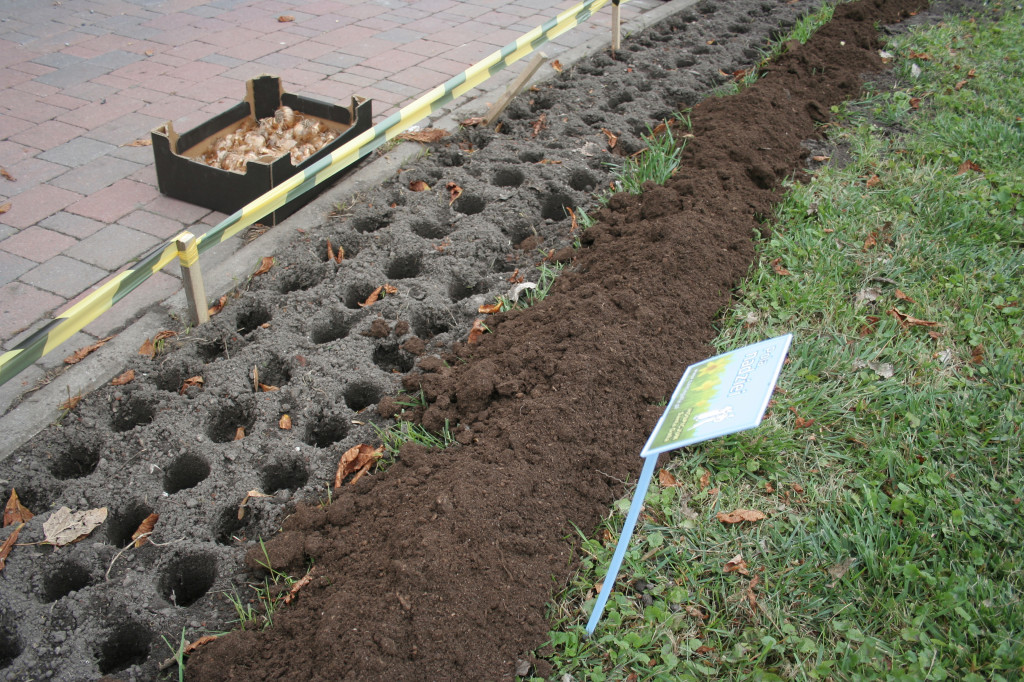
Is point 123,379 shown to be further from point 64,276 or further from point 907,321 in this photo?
point 907,321

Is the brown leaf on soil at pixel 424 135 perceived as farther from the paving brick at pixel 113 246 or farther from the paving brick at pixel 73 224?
the paving brick at pixel 73 224

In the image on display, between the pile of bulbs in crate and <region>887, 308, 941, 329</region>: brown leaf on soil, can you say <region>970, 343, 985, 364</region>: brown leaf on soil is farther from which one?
the pile of bulbs in crate

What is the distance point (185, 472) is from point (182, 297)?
100 centimetres

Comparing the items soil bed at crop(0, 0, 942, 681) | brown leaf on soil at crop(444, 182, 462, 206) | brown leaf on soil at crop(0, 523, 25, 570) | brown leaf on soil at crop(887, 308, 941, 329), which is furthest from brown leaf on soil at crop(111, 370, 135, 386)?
brown leaf on soil at crop(887, 308, 941, 329)

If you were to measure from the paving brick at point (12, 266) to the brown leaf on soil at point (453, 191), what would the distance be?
2120 millimetres

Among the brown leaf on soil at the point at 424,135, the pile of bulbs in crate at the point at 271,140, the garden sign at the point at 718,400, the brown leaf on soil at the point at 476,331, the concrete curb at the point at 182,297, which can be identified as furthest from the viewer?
the brown leaf on soil at the point at 424,135

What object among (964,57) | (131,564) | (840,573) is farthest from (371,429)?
(964,57)

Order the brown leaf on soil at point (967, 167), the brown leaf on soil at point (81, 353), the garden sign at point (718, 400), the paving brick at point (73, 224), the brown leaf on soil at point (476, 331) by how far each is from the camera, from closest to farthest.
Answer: the garden sign at point (718, 400), the brown leaf on soil at point (81, 353), the brown leaf on soil at point (476, 331), the paving brick at point (73, 224), the brown leaf on soil at point (967, 167)

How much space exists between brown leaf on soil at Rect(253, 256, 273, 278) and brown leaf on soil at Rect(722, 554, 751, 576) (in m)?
2.44

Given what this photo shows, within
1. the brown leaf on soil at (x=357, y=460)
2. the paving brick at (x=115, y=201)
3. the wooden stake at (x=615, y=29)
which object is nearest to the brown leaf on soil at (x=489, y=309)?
the brown leaf on soil at (x=357, y=460)

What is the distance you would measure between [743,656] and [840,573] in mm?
452

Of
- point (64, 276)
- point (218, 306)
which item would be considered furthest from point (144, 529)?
point (64, 276)

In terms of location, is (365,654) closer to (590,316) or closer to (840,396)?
(590,316)

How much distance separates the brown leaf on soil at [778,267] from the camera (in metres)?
3.49
